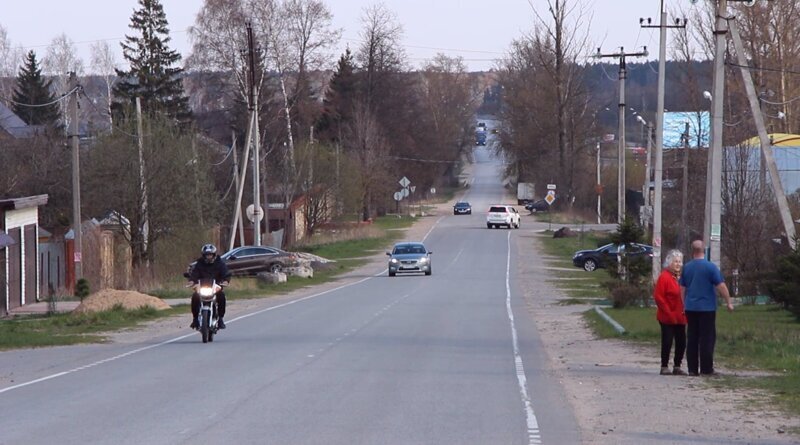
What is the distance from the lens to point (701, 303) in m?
14.8

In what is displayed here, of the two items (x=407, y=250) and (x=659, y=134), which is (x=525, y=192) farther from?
(x=659, y=134)

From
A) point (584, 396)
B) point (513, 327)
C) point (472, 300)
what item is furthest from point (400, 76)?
point (584, 396)


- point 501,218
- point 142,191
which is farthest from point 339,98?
point 142,191

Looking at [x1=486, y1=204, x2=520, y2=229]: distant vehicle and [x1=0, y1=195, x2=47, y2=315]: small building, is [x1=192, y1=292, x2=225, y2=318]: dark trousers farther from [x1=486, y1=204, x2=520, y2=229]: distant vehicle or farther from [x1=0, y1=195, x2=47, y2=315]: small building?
[x1=486, y1=204, x2=520, y2=229]: distant vehicle

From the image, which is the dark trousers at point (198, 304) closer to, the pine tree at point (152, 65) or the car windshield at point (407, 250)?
the car windshield at point (407, 250)

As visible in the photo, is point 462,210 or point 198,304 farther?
point 462,210

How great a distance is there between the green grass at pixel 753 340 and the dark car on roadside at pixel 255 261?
21.5 m

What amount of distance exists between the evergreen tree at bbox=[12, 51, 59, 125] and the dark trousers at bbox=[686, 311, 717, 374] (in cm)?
7224

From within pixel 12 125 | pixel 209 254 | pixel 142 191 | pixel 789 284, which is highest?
pixel 12 125

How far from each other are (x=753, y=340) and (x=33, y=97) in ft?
237

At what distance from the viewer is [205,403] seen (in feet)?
39.6

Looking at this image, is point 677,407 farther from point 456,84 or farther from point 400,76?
point 456,84

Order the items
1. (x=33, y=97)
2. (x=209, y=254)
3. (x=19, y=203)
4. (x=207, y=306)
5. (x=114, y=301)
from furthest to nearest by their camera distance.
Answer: (x=33, y=97)
(x=19, y=203)
(x=114, y=301)
(x=209, y=254)
(x=207, y=306)

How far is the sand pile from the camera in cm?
2830
